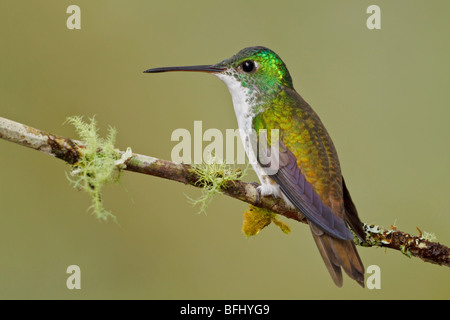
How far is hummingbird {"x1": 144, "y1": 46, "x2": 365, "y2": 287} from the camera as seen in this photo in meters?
2.95

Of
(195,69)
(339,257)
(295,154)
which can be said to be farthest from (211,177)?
(195,69)

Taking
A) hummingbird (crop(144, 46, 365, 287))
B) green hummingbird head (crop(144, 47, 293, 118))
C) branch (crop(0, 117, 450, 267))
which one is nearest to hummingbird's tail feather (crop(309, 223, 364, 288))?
hummingbird (crop(144, 46, 365, 287))

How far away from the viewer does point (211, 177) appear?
2764mm

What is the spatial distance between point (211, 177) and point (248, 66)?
1.00m

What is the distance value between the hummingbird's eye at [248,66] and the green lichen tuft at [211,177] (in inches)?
33.6

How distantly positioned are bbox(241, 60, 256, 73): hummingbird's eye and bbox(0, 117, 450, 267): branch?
29.7 inches

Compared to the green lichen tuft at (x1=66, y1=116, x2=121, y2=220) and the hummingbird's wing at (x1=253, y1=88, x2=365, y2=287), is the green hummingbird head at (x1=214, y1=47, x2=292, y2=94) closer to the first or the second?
the hummingbird's wing at (x1=253, y1=88, x2=365, y2=287)

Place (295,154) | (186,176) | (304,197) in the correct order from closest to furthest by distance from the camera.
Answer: (186,176) → (304,197) → (295,154)

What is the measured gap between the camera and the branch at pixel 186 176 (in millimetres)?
2465

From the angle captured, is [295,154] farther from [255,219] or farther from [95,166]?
[95,166]

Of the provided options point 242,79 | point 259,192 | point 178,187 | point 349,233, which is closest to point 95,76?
point 178,187

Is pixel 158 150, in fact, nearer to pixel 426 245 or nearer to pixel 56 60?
pixel 56 60

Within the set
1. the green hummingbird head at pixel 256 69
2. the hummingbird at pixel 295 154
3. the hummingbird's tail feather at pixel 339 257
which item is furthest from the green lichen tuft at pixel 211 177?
the green hummingbird head at pixel 256 69

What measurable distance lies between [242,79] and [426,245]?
1433mm
